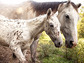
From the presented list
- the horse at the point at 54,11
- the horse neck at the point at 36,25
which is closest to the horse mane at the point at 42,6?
the horse at the point at 54,11

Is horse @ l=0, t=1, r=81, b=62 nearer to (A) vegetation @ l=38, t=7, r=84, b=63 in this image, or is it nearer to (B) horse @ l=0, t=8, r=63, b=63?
(B) horse @ l=0, t=8, r=63, b=63

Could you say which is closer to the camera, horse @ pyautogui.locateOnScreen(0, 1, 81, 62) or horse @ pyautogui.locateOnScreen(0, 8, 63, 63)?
horse @ pyautogui.locateOnScreen(0, 8, 63, 63)

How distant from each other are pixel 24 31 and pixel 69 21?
4.34 ft

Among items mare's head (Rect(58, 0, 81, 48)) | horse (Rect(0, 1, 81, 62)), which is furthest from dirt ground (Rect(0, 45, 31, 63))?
mare's head (Rect(58, 0, 81, 48))

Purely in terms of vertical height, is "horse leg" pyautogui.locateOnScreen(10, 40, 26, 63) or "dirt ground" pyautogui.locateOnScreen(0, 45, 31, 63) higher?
"horse leg" pyautogui.locateOnScreen(10, 40, 26, 63)

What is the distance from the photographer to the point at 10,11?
11.8 ft

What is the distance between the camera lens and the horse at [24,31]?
208cm

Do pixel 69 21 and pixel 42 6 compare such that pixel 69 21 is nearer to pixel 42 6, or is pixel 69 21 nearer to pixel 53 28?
pixel 53 28

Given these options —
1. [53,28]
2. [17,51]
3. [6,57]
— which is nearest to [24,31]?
[17,51]

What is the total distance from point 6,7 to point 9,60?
6.70ft

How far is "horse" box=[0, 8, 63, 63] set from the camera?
2.08 meters

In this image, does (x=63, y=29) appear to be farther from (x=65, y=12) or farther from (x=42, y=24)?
(x=42, y=24)

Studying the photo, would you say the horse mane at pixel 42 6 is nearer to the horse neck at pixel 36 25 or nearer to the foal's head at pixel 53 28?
the horse neck at pixel 36 25

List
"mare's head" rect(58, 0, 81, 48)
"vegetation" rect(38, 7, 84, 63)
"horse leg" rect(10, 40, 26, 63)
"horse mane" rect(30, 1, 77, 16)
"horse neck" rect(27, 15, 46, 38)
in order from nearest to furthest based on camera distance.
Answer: "horse leg" rect(10, 40, 26, 63) < "horse neck" rect(27, 15, 46, 38) < "mare's head" rect(58, 0, 81, 48) < "horse mane" rect(30, 1, 77, 16) < "vegetation" rect(38, 7, 84, 63)
